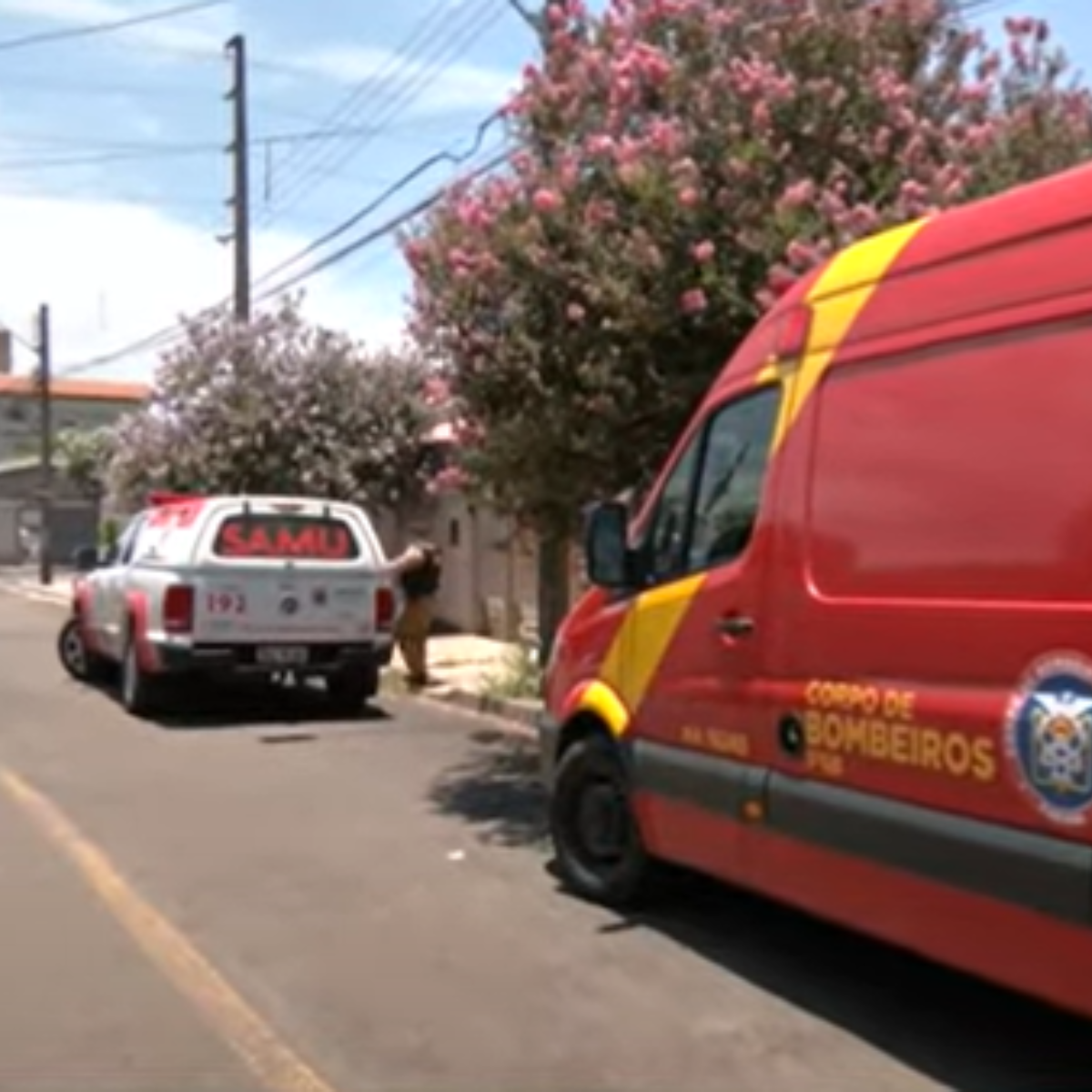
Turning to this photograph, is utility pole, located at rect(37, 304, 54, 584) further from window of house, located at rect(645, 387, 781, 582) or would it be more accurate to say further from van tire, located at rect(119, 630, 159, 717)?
window of house, located at rect(645, 387, 781, 582)

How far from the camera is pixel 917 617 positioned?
5316 millimetres

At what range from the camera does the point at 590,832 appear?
760 cm

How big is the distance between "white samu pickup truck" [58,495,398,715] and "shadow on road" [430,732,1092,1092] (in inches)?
281

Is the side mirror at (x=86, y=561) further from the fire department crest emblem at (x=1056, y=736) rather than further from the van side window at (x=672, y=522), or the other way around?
the fire department crest emblem at (x=1056, y=736)

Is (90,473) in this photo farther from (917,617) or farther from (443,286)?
(917,617)

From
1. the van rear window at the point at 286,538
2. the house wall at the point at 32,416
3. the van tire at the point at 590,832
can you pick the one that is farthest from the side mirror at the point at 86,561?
the house wall at the point at 32,416

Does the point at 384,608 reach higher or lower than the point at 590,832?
higher

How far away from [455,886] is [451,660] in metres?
11.5

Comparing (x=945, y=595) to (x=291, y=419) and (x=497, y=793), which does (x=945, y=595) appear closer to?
(x=497, y=793)

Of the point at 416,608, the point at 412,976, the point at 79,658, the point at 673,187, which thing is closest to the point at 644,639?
the point at 412,976

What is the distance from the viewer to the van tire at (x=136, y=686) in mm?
14766

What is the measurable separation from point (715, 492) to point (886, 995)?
77.2 inches

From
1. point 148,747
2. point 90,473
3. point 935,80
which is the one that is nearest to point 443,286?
point 935,80

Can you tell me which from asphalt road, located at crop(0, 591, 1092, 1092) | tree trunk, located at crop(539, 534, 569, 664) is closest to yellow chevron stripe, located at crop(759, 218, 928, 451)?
asphalt road, located at crop(0, 591, 1092, 1092)
